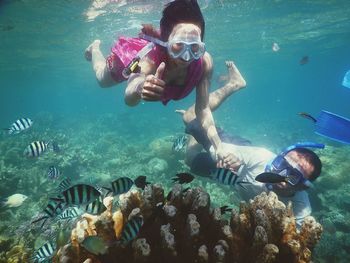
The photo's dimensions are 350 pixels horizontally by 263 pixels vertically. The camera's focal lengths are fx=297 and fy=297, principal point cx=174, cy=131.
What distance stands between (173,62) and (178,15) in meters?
0.83

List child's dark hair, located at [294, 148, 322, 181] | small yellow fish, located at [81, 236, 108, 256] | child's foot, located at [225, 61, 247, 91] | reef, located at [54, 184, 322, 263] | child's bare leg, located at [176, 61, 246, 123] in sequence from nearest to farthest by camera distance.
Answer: small yellow fish, located at [81, 236, 108, 256] → reef, located at [54, 184, 322, 263] → child's dark hair, located at [294, 148, 322, 181] → child's bare leg, located at [176, 61, 246, 123] → child's foot, located at [225, 61, 247, 91]

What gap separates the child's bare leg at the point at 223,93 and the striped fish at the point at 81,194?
4938 mm

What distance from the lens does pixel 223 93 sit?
28.2 ft

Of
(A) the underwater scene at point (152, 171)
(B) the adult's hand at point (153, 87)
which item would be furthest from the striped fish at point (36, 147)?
(B) the adult's hand at point (153, 87)

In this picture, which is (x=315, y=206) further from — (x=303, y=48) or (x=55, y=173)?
(x=303, y=48)

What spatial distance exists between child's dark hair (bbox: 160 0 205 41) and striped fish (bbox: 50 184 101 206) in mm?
3118

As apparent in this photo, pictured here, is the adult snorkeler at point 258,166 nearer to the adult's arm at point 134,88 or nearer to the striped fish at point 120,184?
the striped fish at point 120,184

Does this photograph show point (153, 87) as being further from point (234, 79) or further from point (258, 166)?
point (234, 79)

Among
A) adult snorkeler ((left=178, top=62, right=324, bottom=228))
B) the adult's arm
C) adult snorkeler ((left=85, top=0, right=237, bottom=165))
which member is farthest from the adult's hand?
adult snorkeler ((left=178, top=62, right=324, bottom=228))

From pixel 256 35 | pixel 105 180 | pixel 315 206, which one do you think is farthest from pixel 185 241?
pixel 256 35

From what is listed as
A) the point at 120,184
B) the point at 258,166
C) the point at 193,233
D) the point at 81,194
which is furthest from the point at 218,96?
the point at 193,233

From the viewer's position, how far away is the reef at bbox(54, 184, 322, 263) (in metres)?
3.05

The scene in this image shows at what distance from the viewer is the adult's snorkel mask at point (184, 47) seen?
190 inches

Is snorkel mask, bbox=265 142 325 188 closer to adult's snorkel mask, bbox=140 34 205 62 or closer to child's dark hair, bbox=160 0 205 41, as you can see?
adult's snorkel mask, bbox=140 34 205 62
